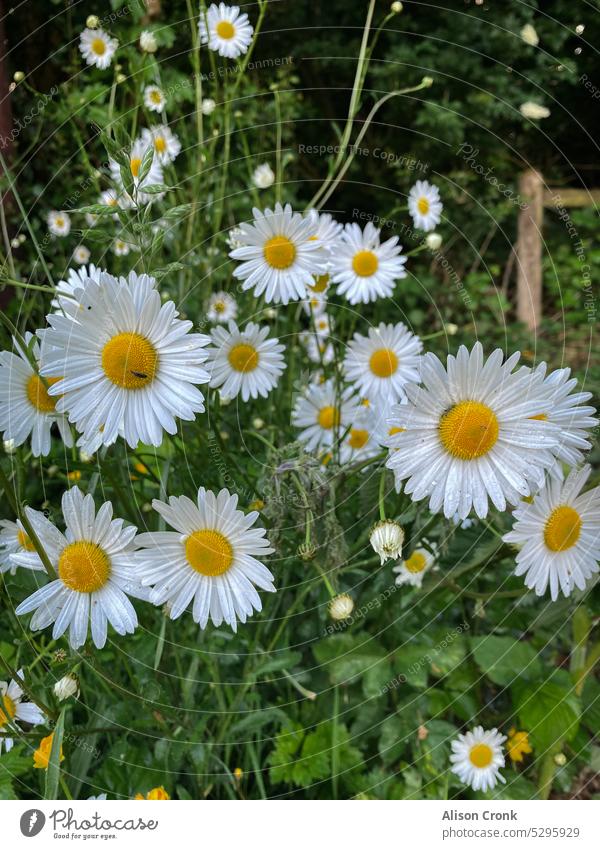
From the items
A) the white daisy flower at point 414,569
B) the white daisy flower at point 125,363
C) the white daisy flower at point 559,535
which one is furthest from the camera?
the white daisy flower at point 414,569

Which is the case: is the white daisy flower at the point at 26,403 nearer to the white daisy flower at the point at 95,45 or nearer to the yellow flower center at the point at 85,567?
the yellow flower center at the point at 85,567

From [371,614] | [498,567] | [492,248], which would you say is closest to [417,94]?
[492,248]

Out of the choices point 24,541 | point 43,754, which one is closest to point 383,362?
point 24,541

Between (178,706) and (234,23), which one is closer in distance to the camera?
(178,706)

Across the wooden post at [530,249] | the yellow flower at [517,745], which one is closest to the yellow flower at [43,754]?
the yellow flower at [517,745]

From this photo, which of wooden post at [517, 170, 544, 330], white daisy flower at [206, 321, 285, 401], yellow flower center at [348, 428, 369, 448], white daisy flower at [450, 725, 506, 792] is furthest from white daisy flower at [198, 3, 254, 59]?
wooden post at [517, 170, 544, 330]

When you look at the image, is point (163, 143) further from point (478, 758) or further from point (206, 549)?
point (478, 758)
